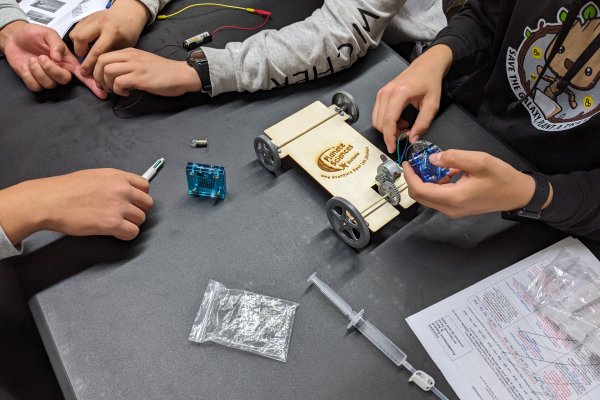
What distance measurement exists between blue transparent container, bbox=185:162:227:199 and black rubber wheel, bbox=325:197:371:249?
207 millimetres

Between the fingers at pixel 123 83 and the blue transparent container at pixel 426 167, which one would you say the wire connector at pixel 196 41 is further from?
the blue transparent container at pixel 426 167

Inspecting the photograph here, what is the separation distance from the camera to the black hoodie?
2.35ft

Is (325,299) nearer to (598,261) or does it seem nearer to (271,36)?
(598,261)

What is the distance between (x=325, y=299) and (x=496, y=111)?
0.58 m

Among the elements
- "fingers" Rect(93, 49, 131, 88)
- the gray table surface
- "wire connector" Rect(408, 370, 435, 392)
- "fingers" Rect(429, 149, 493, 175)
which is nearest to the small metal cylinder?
the gray table surface

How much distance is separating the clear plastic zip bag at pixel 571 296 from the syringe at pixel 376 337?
24 centimetres

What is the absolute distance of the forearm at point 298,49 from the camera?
3.06ft

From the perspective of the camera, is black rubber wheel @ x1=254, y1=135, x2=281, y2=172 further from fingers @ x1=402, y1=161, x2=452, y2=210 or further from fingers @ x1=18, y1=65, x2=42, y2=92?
fingers @ x1=18, y1=65, x2=42, y2=92

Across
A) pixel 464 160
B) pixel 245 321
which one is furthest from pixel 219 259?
pixel 464 160

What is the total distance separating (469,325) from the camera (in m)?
0.68

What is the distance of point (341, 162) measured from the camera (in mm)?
822

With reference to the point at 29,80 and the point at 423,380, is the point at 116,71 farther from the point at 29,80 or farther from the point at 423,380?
the point at 423,380

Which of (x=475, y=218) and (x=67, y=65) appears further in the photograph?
(x=67, y=65)

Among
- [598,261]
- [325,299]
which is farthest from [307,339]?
[598,261]
